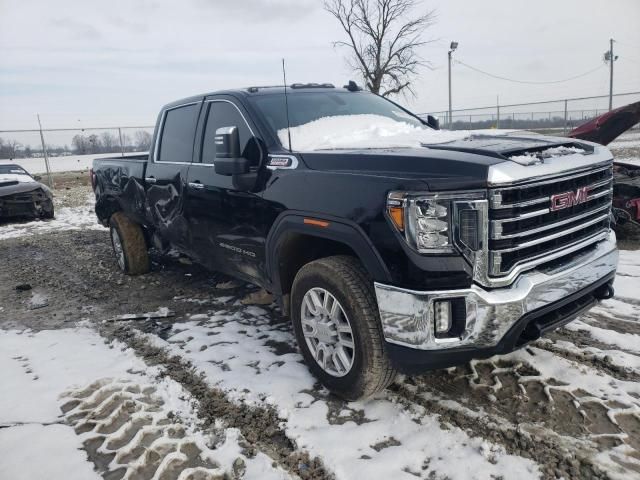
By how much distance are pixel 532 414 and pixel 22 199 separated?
451 inches

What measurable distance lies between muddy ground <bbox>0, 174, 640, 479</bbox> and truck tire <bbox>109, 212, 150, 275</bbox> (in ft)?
1.95

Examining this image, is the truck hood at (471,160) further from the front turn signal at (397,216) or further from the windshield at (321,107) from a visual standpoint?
the windshield at (321,107)

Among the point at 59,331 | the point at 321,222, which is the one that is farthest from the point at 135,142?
the point at 321,222

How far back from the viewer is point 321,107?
4.01 meters

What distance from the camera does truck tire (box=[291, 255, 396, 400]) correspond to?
2695 mm

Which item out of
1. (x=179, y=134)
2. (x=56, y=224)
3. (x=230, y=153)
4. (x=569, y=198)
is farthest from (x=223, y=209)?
(x=56, y=224)

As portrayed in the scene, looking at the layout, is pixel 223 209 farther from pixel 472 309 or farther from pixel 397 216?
pixel 472 309

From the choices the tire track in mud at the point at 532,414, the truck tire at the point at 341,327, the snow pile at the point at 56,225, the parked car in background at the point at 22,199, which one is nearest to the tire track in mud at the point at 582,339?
the tire track in mud at the point at 532,414

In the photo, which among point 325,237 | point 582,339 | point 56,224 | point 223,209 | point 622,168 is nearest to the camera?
point 325,237

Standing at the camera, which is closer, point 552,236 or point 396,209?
point 396,209

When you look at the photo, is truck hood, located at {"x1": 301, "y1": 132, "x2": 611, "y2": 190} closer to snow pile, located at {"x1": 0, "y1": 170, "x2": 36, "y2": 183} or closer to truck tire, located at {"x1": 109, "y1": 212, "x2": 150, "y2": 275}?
truck tire, located at {"x1": 109, "y1": 212, "x2": 150, "y2": 275}

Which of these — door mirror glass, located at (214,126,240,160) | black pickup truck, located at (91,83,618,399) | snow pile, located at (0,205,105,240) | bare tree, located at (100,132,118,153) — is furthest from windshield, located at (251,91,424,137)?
bare tree, located at (100,132,118,153)

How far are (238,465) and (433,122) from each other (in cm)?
360

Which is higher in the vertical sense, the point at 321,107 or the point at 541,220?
the point at 321,107
